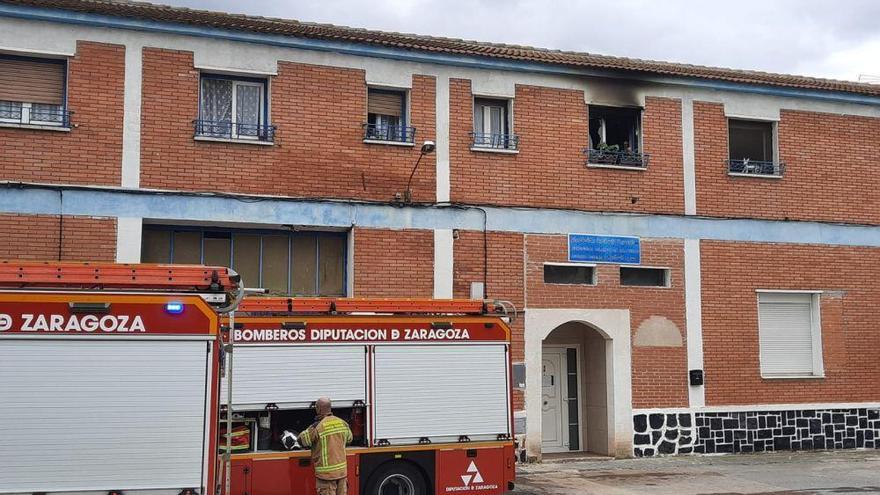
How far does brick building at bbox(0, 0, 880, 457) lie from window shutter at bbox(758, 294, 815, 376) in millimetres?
43

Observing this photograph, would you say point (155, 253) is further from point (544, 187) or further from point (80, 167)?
point (544, 187)

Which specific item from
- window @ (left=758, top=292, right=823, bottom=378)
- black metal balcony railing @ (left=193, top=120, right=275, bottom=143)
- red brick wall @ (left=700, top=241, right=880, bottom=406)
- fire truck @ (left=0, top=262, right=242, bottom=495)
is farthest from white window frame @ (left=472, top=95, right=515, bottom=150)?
fire truck @ (left=0, top=262, right=242, bottom=495)

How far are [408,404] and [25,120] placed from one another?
24.2 ft

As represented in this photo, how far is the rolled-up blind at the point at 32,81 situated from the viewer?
45.5 ft

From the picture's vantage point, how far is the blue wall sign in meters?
16.3

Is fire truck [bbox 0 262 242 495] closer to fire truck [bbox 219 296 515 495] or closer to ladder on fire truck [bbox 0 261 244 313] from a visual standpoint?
ladder on fire truck [bbox 0 261 244 313]

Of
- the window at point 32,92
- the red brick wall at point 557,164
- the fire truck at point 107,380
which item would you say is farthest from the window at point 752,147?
the fire truck at point 107,380

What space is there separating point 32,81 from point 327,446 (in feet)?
25.6

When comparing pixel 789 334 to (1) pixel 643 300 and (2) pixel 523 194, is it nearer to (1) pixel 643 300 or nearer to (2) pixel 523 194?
(1) pixel 643 300

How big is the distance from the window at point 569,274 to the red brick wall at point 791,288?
2.27 meters

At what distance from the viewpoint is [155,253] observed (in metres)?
14.5

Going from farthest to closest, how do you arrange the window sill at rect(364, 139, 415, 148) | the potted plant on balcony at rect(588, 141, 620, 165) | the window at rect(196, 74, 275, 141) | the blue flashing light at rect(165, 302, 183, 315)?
1. the potted plant on balcony at rect(588, 141, 620, 165)
2. the window sill at rect(364, 139, 415, 148)
3. the window at rect(196, 74, 275, 141)
4. the blue flashing light at rect(165, 302, 183, 315)

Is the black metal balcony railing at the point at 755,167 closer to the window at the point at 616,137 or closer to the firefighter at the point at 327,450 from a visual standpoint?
the window at the point at 616,137

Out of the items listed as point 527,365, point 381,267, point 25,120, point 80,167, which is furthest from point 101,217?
point 527,365
